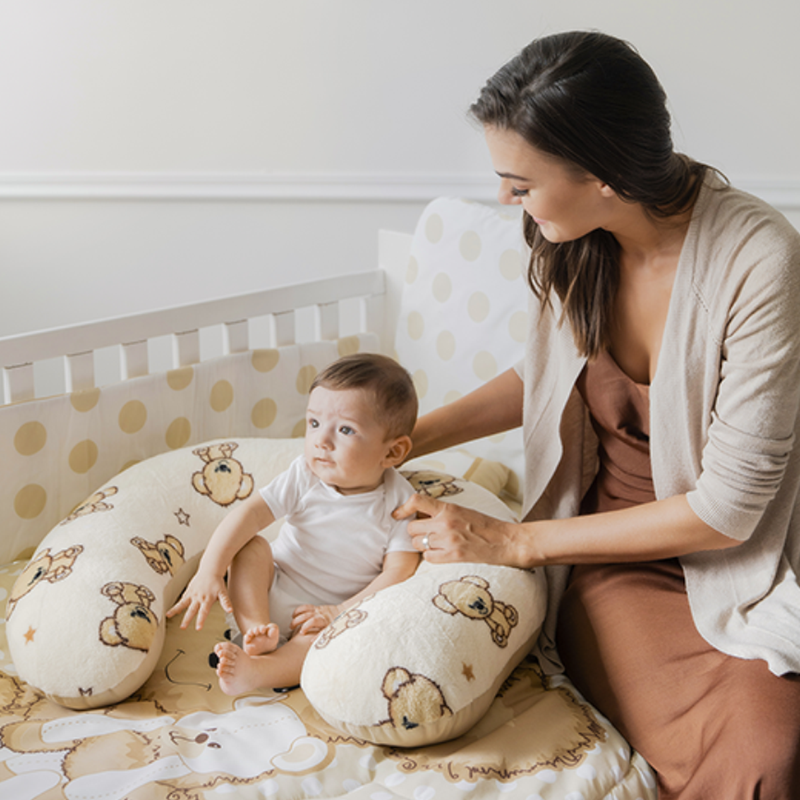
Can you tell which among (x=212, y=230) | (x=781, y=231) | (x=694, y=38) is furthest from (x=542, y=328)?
(x=212, y=230)

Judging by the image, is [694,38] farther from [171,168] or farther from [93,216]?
[93,216]

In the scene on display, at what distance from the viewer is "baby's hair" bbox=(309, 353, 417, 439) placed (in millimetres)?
1230

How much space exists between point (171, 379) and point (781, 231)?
106 cm

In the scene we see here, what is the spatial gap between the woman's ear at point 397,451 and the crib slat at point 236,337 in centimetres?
52

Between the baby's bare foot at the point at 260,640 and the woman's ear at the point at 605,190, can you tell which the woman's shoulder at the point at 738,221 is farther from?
the baby's bare foot at the point at 260,640

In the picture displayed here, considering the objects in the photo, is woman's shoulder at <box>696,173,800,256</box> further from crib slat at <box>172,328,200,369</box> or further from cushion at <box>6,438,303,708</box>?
crib slat at <box>172,328,200,369</box>

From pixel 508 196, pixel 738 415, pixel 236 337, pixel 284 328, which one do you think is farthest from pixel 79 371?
pixel 738 415

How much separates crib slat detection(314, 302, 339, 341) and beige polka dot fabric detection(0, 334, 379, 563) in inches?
1.7

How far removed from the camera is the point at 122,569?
119 centimetres

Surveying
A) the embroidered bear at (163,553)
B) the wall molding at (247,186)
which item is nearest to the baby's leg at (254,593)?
the embroidered bear at (163,553)

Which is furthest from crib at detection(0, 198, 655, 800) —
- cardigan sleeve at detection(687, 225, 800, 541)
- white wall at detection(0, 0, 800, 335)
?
cardigan sleeve at detection(687, 225, 800, 541)

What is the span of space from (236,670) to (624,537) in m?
0.53

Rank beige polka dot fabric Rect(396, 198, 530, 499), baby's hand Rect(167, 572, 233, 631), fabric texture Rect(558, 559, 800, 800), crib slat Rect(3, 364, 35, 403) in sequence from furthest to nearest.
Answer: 1. beige polka dot fabric Rect(396, 198, 530, 499)
2. crib slat Rect(3, 364, 35, 403)
3. baby's hand Rect(167, 572, 233, 631)
4. fabric texture Rect(558, 559, 800, 800)

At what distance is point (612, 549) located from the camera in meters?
1.09
